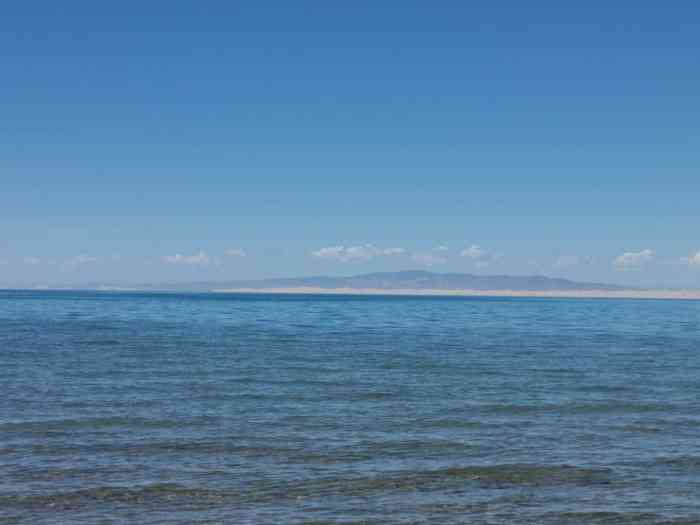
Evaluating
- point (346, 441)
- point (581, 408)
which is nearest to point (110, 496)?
point (346, 441)

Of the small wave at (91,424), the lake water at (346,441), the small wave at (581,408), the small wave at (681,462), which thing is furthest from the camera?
the small wave at (581,408)

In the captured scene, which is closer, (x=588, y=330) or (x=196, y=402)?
(x=196, y=402)

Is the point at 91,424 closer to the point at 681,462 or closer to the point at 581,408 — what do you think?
the point at 581,408

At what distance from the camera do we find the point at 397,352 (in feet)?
156

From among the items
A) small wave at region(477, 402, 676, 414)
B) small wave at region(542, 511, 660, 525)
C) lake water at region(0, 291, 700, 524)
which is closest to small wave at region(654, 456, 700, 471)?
lake water at region(0, 291, 700, 524)

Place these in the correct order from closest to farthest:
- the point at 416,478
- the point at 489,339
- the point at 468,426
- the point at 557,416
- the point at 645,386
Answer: the point at 416,478 < the point at 468,426 < the point at 557,416 < the point at 645,386 < the point at 489,339

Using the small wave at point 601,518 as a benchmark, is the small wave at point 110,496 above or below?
above

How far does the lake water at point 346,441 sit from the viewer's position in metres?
14.7

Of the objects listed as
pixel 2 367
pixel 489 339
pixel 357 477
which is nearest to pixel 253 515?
pixel 357 477

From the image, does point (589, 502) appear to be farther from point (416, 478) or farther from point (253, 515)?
point (253, 515)

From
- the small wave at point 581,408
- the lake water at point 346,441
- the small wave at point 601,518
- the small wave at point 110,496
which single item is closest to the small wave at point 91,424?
the lake water at point 346,441

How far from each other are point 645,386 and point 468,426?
1254 centimetres

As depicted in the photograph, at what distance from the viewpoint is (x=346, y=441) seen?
65.8ft

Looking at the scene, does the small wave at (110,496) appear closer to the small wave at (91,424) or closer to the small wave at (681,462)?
the small wave at (91,424)
